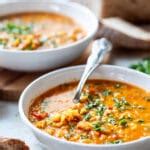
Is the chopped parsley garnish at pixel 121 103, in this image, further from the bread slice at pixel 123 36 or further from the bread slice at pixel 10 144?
the bread slice at pixel 123 36

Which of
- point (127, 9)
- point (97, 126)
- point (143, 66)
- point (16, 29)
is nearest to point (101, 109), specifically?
point (97, 126)

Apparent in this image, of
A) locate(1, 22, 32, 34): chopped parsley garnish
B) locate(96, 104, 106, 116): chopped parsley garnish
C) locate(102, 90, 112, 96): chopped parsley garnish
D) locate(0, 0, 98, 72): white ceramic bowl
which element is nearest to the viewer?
locate(96, 104, 106, 116): chopped parsley garnish

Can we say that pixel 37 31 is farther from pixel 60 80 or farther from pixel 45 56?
pixel 60 80

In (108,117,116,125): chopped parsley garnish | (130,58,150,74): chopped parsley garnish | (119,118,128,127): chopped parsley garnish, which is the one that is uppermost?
(119,118,128,127): chopped parsley garnish

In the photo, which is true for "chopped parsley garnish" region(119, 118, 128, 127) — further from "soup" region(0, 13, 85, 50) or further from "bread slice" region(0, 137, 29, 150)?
"soup" region(0, 13, 85, 50)

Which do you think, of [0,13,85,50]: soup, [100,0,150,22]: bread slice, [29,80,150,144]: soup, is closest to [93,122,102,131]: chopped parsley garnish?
[29,80,150,144]: soup
